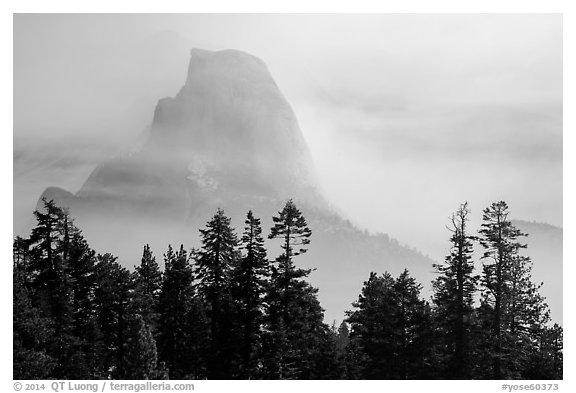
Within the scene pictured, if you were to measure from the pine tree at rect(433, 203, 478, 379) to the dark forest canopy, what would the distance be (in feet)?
0.23

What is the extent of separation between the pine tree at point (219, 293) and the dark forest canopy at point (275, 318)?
82mm

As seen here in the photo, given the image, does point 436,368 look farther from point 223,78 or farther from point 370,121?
point 223,78

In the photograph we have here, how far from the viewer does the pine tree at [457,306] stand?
1822 inches

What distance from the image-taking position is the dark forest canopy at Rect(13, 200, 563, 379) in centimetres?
4538

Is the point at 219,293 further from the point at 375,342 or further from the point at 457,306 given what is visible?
the point at 457,306

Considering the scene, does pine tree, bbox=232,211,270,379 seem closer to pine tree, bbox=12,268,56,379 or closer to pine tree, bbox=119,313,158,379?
pine tree, bbox=119,313,158,379

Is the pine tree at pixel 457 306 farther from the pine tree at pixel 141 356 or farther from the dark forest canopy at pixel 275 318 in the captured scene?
the pine tree at pixel 141 356

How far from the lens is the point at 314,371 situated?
47.9 meters

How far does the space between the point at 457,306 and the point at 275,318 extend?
12427mm

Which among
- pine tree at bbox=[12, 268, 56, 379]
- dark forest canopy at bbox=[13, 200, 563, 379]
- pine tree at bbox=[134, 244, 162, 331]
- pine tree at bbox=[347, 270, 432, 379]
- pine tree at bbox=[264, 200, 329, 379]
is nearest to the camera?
pine tree at bbox=[12, 268, 56, 379]

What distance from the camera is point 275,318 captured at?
4600cm

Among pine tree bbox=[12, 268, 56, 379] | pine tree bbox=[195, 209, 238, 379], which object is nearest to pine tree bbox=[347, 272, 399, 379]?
pine tree bbox=[195, 209, 238, 379]

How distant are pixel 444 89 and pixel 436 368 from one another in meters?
73.6
